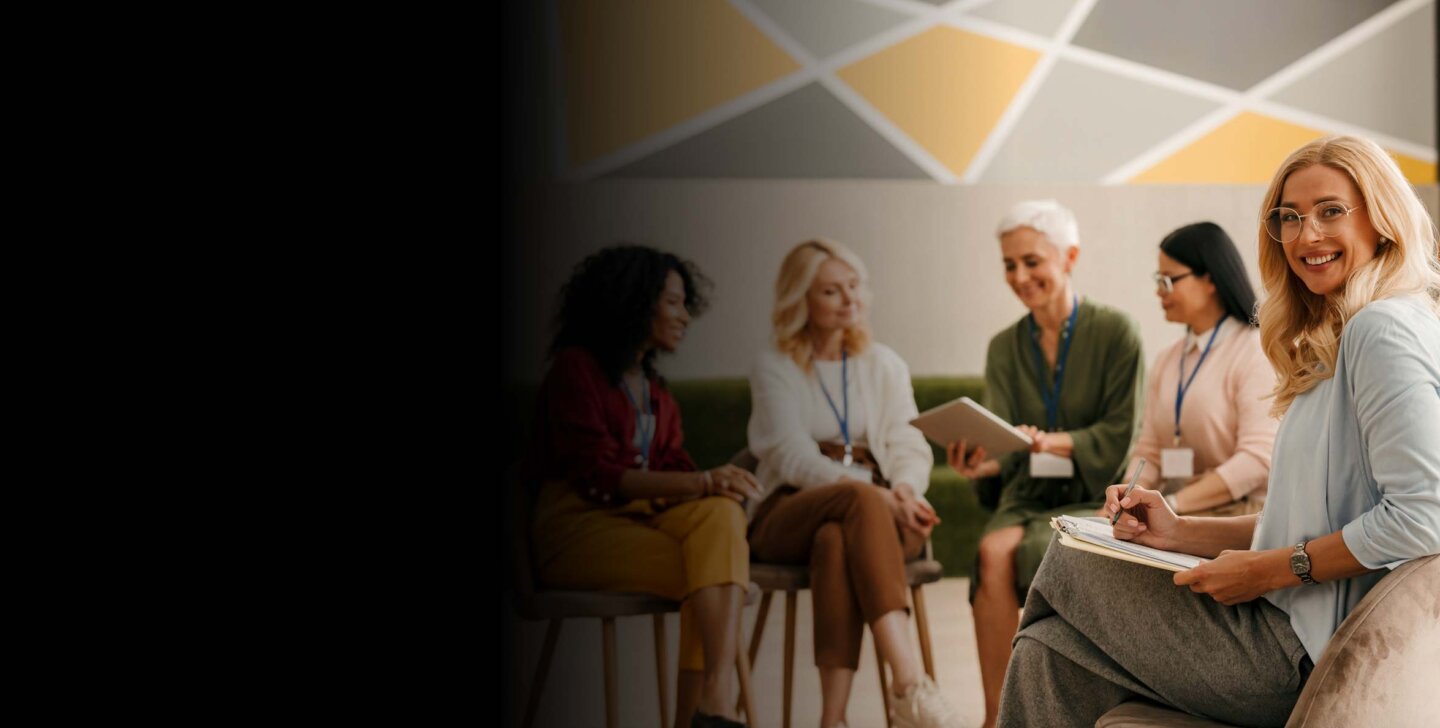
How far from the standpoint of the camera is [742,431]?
12.7ft

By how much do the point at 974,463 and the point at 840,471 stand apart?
427 mm

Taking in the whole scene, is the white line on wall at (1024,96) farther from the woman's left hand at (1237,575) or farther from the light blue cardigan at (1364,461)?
the woman's left hand at (1237,575)

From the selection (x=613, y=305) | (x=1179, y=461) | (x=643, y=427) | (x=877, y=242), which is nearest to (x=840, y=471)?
(x=643, y=427)

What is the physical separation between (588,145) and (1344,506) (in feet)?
7.55

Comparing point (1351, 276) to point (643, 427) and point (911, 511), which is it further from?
point (643, 427)

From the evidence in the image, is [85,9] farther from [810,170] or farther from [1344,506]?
[1344,506]

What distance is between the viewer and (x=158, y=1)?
11.4 feet

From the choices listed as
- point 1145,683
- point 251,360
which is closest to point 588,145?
point 251,360

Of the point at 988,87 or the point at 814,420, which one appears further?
the point at 988,87

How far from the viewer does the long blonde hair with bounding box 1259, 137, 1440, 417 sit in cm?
218

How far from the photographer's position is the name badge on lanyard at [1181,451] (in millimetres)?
3865

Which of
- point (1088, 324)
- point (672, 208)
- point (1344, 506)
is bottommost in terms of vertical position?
point (1344, 506)

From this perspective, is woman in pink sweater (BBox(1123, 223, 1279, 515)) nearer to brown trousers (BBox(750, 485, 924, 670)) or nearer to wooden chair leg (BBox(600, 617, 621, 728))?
brown trousers (BBox(750, 485, 924, 670))

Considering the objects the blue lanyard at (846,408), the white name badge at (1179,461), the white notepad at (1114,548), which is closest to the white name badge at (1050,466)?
the white name badge at (1179,461)
